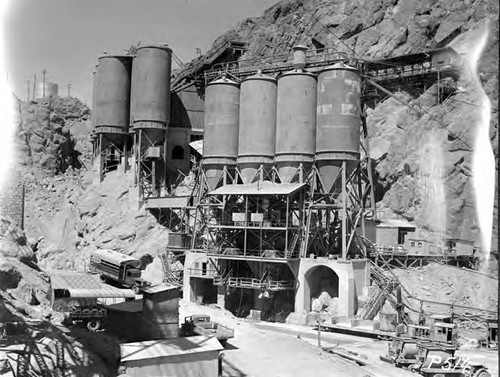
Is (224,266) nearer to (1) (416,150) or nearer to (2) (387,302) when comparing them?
(2) (387,302)

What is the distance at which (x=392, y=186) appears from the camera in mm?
62938

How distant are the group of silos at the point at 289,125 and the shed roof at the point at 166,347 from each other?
83.7 ft

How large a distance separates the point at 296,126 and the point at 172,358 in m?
30.1

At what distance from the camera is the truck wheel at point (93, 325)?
103ft

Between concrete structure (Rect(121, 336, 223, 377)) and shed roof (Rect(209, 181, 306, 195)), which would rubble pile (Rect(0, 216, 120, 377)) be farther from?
shed roof (Rect(209, 181, 306, 195))

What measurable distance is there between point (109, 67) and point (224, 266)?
27.5 m

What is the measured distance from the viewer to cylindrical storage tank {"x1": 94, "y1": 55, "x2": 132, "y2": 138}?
2795 inches

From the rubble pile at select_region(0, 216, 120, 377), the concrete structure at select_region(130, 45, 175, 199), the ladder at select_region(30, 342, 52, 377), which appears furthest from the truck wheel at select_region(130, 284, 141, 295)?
the concrete structure at select_region(130, 45, 175, 199)

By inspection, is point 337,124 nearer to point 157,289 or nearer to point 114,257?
point 114,257

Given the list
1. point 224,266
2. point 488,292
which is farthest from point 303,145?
point 488,292

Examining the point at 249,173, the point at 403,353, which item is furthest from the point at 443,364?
the point at 249,173

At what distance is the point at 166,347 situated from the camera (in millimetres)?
30125

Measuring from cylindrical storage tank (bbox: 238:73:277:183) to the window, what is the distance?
47.2 feet

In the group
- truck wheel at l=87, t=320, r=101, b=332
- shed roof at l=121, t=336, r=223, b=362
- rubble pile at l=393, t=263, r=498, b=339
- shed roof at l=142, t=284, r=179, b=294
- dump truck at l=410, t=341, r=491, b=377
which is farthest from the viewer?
rubble pile at l=393, t=263, r=498, b=339
